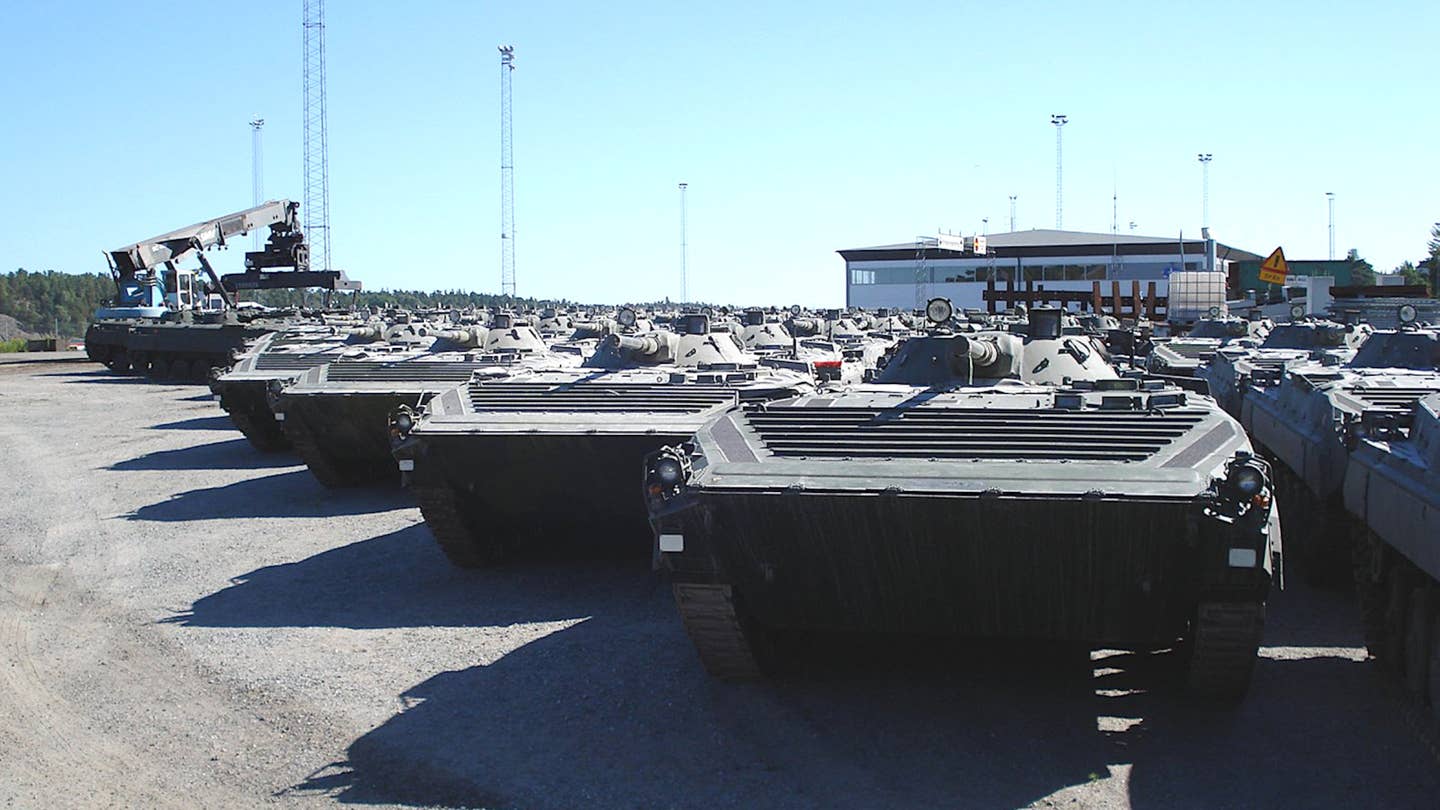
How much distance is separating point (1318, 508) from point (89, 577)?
9.19 m

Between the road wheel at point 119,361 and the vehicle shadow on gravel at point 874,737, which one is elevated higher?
the road wheel at point 119,361

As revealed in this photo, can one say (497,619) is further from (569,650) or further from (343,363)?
(343,363)

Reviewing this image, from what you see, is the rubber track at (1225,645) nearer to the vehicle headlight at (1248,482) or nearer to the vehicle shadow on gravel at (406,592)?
the vehicle headlight at (1248,482)

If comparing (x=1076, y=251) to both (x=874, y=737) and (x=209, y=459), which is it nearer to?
(x=209, y=459)

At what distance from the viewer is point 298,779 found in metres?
6.67

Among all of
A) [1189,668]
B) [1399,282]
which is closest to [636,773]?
[1189,668]

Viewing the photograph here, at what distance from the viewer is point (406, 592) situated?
10914 mm

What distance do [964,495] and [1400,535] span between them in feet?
6.97

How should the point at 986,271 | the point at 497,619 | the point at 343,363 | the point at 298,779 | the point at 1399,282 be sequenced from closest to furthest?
the point at 298,779 < the point at 497,619 < the point at 343,363 < the point at 1399,282 < the point at 986,271

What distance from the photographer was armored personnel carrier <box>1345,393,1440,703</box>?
6703mm

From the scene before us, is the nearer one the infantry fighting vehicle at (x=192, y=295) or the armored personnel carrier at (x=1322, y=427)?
the armored personnel carrier at (x=1322, y=427)

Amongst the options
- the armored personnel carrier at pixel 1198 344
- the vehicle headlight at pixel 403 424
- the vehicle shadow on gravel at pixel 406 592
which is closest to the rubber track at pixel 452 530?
the vehicle shadow on gravel at pixel 406 592

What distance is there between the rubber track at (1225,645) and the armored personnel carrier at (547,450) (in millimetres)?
3768

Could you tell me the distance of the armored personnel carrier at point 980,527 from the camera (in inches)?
265
